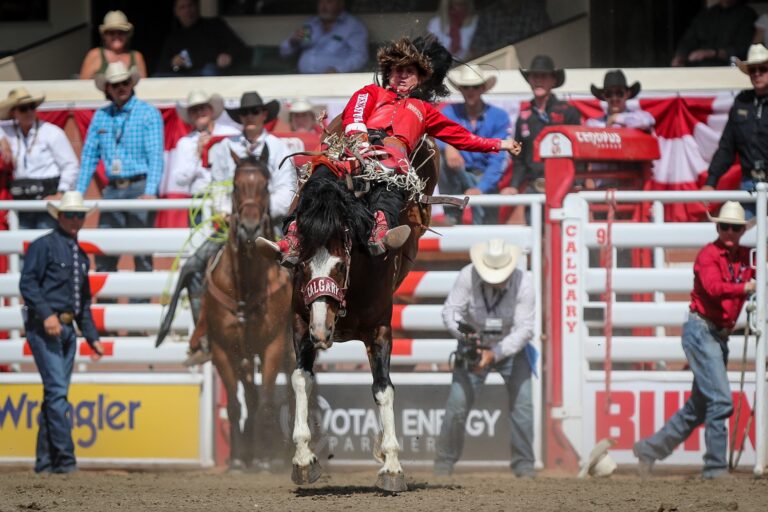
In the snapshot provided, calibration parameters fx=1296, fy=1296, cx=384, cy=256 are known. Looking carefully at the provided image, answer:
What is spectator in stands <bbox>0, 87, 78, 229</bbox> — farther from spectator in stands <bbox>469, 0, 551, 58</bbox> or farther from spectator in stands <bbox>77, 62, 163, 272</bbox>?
spectator in stands <bbox>469, 0, 551, 58</bbox>

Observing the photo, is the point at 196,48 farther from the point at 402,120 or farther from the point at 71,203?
the point at 402,120

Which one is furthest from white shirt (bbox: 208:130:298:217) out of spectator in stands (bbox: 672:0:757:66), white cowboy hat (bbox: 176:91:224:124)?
spectator in stands (bbox: 672:0:757:66)

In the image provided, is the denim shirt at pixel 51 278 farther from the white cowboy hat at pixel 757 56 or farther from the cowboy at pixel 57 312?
the white cowboy hat at pixel 757 56

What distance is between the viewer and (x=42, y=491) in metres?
7.83

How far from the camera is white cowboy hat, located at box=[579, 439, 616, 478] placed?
354 inches

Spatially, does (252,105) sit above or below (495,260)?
above

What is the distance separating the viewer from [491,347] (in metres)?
9.37

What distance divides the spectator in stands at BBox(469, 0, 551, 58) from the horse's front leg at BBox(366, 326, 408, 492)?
20.1 feet

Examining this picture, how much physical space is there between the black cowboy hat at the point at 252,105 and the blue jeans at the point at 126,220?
3.23ft

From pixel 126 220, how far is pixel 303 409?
4372 mm

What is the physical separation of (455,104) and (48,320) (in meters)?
3.74

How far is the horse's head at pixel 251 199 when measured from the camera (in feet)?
29.8

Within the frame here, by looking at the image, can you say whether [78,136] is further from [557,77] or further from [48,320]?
[557,77]

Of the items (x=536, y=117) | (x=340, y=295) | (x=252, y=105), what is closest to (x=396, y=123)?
(x=340, y=295)
